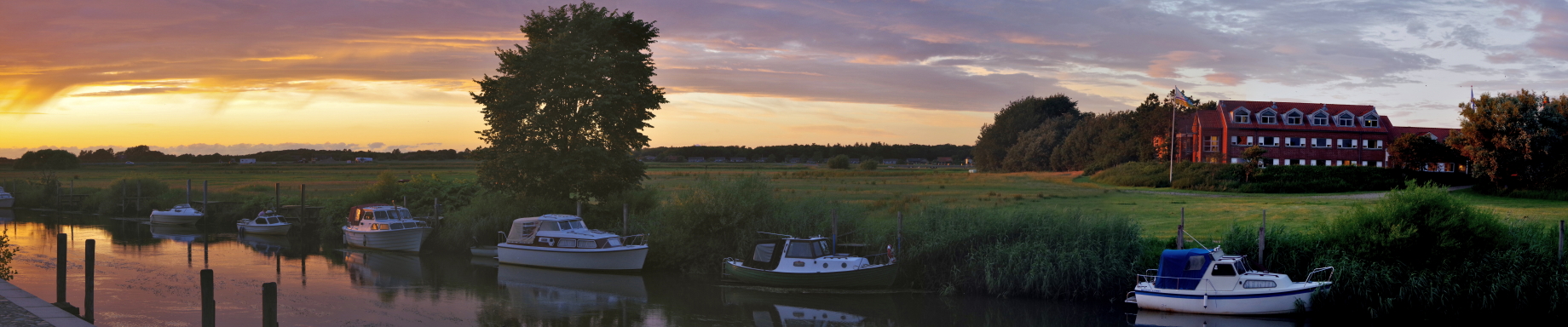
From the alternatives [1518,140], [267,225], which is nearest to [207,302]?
[267,225]

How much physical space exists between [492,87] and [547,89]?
2.82m

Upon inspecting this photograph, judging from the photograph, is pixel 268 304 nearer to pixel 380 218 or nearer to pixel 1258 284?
pixel 1258 284

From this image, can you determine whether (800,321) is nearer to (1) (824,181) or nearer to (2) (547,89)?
(2) (547,89)

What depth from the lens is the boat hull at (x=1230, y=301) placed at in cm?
2114

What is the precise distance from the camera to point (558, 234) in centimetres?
3084

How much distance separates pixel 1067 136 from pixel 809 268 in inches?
3334

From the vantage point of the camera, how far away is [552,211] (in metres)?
37.4

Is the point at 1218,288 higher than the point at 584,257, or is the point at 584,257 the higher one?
the point at 1218,288

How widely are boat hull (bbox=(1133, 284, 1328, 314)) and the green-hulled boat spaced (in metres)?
6.70

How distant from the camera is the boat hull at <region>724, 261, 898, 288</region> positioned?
973 inches

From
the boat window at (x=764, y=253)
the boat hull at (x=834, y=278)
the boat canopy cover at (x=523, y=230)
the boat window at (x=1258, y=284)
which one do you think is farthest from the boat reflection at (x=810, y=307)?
the boat canopy cover at (x=523, y=230)

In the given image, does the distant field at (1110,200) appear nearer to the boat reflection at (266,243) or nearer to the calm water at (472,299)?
the calm water at (472,299)

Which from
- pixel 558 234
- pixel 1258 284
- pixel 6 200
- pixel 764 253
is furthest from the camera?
pixel 6 200

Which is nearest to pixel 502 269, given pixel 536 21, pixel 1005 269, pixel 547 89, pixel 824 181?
pixel 547 89
